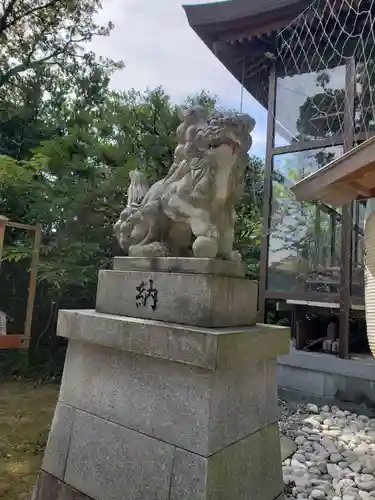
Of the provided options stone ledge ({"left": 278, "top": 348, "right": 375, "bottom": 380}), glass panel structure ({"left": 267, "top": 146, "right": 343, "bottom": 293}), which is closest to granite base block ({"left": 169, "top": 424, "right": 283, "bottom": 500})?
stone ledge ({"left": 278, "top": 348, "right": 375, "bottom": 380})

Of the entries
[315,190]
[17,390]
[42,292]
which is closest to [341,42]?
[315,190]

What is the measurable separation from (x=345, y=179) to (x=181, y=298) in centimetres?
181

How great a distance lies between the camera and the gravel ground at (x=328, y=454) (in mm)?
2932

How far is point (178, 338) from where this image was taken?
1937 mm

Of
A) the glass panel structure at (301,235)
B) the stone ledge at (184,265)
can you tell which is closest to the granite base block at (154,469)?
the stone ledge at (184,265)

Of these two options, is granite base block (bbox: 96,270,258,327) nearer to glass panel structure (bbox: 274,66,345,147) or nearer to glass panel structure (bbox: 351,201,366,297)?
glass panel structure (bbox: 351,201,366,297)

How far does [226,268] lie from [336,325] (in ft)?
14.6

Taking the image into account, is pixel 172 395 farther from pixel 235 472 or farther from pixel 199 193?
pixel 199 193

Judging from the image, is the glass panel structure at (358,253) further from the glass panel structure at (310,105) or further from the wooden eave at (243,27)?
the wooden eave at (243,27)

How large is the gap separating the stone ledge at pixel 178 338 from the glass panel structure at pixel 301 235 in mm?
3594

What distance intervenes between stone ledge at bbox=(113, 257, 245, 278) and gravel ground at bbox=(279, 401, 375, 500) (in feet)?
6.10

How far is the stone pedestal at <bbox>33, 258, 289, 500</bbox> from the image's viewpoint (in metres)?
1.87

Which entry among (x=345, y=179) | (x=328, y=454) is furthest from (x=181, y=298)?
(x=328, y=454)

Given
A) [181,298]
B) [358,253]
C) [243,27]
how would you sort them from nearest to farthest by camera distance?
[181,298], [358,253], [243,27]
